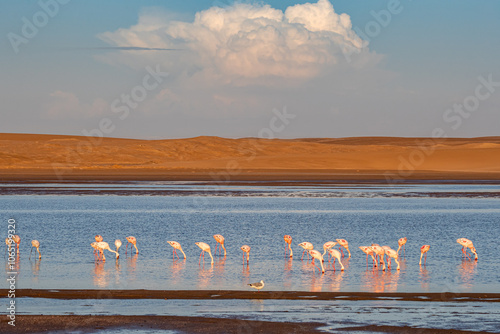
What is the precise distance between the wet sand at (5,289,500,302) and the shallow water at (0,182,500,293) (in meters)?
0.57

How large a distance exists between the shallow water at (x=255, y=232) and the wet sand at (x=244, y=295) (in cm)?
57

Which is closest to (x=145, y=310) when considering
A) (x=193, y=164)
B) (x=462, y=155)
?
(x=193, y=164)

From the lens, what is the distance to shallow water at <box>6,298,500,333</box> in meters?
11.1

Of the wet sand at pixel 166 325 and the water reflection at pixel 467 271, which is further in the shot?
the water reflection at pixel 467 271

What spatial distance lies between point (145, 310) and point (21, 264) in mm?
6075

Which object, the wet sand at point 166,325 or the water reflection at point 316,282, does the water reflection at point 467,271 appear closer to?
the water reflection at point 316,282

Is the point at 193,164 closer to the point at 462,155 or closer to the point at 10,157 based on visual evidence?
the point at 10,157

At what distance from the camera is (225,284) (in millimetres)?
14570

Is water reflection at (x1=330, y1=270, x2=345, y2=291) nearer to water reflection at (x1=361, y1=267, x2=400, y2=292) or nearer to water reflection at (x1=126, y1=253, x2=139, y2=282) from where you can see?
water reflection at (x1=361, y1=267, x2=400, y2=292)

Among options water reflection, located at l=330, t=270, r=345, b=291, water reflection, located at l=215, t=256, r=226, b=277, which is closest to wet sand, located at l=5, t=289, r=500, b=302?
water reflection, located at l=330, t=270, r=345, b=291

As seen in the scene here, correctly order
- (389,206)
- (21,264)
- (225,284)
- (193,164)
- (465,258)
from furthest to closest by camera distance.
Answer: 1. (193,164)
2. (389,206)
3. (465,258)
4. (21,264)
5. (225,284)

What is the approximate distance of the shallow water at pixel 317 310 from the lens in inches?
436

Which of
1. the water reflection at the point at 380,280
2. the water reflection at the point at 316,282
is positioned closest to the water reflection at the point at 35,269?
the water reflection at the point at 316,282

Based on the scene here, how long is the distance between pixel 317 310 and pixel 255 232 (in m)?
12.2
